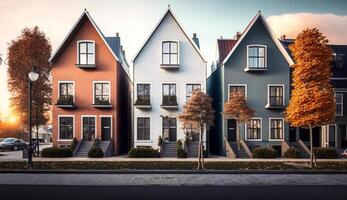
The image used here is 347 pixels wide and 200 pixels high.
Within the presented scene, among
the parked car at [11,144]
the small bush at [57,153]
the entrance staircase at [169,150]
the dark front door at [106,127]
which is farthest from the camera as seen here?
the parked car at [11,144]

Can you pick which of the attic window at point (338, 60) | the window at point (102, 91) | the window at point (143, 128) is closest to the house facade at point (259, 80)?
the window at point (143, 128)

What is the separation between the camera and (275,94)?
1109 inches

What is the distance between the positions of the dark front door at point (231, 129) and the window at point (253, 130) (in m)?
1.28

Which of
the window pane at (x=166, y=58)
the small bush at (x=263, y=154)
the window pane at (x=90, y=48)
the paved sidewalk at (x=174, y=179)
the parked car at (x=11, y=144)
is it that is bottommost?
the parked car at (x=11, y=144)

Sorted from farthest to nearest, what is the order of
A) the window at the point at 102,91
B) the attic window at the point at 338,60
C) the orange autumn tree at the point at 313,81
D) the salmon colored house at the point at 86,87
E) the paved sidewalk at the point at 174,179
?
the attic window at the point at 338,60
the window at the point at 102,91
the salmon colored house at the point at 86,87
the orange autumn tree at the point at 313,81
the paved sidewalk at the point at 174,179

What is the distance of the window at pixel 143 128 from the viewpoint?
27.5m

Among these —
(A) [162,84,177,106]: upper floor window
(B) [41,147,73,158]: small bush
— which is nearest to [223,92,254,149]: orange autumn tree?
(A) [162,84,177,106]: upper floor window

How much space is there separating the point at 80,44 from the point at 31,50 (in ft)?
35.4

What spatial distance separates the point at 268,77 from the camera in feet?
92.0

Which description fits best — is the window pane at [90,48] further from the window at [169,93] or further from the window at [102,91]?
the window at [169,93]

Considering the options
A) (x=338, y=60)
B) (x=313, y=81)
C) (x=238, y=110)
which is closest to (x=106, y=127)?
(x=238, y=110)

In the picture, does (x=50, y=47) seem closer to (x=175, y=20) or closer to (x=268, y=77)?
(x=175, y=20)
